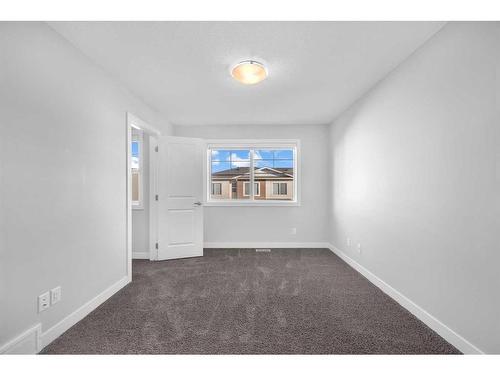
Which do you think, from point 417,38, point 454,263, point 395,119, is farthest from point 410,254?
point 417,38

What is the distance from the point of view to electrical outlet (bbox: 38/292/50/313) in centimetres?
160

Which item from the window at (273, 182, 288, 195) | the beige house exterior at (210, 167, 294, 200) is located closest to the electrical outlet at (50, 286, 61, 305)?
the beige house exterior at (210, 167, 294, 200)

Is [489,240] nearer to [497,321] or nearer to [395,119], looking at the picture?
[497,321]

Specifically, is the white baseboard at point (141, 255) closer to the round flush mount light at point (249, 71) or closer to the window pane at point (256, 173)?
the window pane at point (256, 173)

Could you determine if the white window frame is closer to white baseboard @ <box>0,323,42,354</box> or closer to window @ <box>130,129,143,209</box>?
window @ <box>130,129,143,209</box>

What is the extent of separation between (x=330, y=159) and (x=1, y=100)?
13.6ft

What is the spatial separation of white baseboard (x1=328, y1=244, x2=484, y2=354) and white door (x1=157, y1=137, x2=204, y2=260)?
257cm

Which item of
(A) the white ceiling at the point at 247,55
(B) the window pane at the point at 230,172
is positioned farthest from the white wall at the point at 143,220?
(B) the window pane at the point at 230,172

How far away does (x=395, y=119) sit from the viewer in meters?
2.30

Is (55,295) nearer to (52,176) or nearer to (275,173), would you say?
(52,176)

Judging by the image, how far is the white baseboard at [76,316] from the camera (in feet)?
5.40

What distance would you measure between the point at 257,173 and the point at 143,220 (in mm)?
2200

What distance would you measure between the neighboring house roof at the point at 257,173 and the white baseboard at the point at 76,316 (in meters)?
2.55

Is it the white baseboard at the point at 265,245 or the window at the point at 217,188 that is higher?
the window at the point at 217,188
